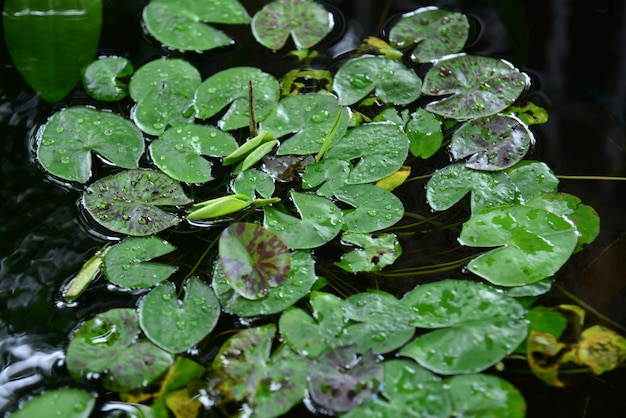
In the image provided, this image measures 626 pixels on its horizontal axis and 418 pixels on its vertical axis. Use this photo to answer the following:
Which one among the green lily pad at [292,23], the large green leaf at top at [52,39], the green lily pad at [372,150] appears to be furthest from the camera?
the green lily pad at [292,23]

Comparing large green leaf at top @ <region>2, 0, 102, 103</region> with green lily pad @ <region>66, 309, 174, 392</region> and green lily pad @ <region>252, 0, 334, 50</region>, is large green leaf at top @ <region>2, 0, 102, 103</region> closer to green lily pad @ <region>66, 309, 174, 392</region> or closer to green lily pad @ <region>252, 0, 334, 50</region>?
green lily pad @ <region>252, 0, 334, 50</region>

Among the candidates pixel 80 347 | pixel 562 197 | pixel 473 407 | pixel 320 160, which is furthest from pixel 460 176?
pixel 80 347

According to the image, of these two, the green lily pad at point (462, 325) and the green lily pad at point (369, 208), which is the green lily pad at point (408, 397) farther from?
the green lily pad at point (369, 208)

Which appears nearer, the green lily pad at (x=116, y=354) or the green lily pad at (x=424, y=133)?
the green lily pad at (x=116, y=354)

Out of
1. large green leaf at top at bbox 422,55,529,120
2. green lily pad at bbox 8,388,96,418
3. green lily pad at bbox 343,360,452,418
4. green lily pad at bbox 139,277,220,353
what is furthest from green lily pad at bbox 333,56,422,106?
green lily pad at bbox 8,388,96,418

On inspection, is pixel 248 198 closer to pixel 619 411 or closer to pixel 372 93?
pixel 372 93

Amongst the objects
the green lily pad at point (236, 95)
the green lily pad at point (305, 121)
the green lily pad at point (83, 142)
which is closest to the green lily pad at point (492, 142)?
the green lily pad at point (305, 121)
